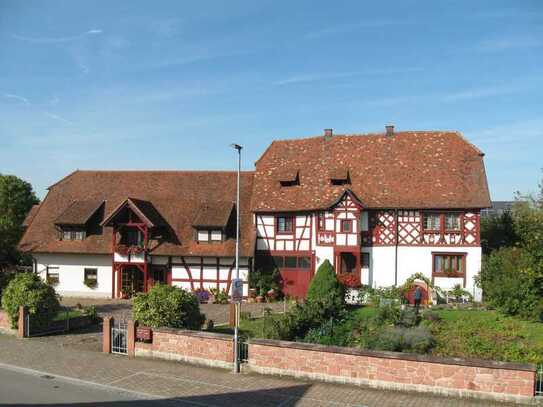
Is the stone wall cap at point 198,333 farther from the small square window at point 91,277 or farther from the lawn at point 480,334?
the small square window at point 91,277

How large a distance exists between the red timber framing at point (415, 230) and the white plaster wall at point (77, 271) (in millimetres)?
15870

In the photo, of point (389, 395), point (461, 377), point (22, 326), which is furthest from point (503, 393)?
point (22, 326)

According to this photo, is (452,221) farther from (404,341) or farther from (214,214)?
(404,341)

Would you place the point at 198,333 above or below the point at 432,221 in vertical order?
below

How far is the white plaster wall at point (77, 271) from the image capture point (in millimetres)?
32344

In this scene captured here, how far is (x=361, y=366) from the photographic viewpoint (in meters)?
13.7

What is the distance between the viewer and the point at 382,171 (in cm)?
3209

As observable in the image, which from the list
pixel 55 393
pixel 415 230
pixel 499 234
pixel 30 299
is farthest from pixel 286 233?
pixel 55 393

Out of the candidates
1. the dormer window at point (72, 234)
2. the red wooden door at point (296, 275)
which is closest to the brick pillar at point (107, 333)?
the red wooden door at point (296, 275)

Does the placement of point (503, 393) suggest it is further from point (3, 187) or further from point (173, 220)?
point (3, 187)

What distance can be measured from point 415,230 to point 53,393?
21956 mm

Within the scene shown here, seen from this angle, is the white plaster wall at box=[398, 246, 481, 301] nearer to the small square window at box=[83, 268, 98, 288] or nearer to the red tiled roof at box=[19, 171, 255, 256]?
the red tiled roof at box=[19, 171, 255, 256]

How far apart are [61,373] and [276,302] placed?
16485mm

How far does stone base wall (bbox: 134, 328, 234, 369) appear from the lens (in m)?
15.6
